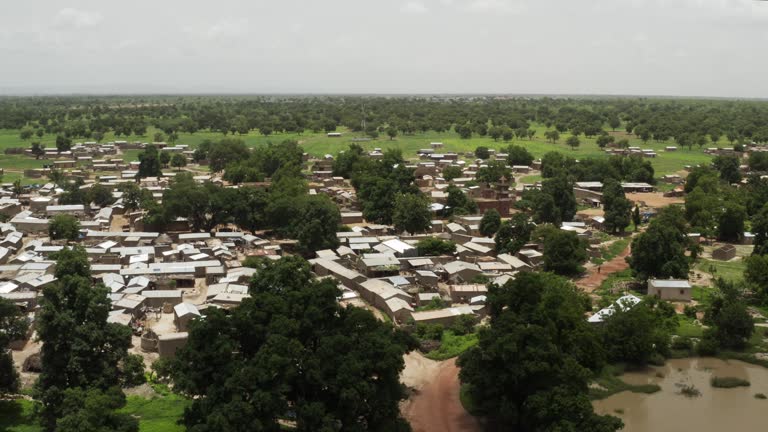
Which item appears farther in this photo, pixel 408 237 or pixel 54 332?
pixel 408 237

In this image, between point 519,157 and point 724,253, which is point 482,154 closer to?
point 519,157

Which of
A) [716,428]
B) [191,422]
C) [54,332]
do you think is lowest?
[716,428]

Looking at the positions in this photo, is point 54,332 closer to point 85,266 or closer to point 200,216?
point 85,266

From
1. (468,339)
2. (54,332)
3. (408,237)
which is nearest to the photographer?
(54,332)

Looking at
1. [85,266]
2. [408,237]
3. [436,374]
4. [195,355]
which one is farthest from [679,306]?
[85,266]

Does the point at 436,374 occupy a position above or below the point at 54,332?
below

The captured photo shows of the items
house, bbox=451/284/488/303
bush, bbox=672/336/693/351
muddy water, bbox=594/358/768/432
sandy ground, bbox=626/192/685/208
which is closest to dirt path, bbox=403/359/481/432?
muddy water, bbox=594/358/768/432

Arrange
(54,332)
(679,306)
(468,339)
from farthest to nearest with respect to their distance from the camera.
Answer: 1. (679,306)
2. (468,339)
3. (54,332)

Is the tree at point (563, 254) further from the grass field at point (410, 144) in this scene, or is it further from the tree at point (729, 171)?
the grass field at point (410, 144)
